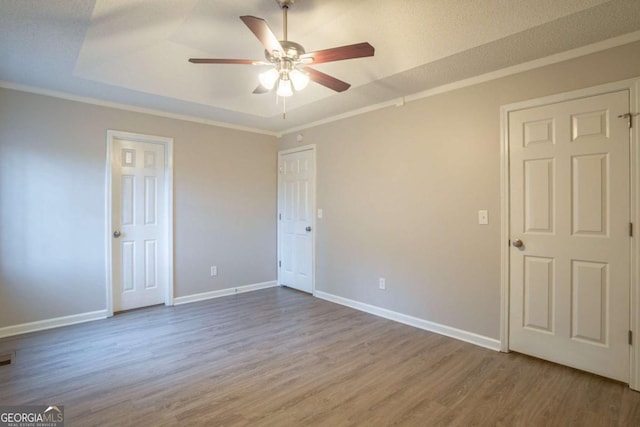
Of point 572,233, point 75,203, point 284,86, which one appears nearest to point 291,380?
point 284,86

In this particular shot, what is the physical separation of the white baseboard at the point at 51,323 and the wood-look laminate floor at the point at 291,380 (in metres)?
0.14

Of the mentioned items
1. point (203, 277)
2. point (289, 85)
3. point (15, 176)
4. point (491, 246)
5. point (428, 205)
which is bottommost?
point (203, 277)

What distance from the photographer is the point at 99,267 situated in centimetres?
358

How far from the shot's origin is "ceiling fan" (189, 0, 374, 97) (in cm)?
182

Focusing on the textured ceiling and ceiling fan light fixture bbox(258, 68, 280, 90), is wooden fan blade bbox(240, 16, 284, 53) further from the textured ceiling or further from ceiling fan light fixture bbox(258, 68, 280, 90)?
the textured ceiling

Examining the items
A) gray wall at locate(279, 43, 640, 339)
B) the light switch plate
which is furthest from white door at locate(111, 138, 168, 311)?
the light switch plate

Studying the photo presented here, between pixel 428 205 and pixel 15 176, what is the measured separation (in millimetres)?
4165

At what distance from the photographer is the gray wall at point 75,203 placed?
3.13 metres

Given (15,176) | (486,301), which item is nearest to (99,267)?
(15,176)

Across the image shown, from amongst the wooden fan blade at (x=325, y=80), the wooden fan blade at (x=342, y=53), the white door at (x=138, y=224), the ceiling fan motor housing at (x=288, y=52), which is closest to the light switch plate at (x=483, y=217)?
the wooden fan blade at (x=325, y=80)

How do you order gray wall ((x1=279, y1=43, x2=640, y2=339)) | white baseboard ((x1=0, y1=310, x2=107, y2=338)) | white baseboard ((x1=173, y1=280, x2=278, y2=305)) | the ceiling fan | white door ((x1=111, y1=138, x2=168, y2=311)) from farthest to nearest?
white baseboard ((x1=173, y1=280, x2=278, y2=305))
white door ((x1=111, y1=138, x2=168, y2=311))
white baseboard ((x1=0, y1=310, x2=107, y2=338))
gray wall ((x1=279, y1=43, x2=640, y2=339))
the ceiling fan

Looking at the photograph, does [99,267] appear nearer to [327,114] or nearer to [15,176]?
[15,176]

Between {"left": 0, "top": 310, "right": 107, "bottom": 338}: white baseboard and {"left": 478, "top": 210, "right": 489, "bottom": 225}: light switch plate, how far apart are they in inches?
164

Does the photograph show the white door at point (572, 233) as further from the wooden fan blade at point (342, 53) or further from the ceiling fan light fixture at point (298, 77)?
the ceiling fan light fixture at point (298, 77)
